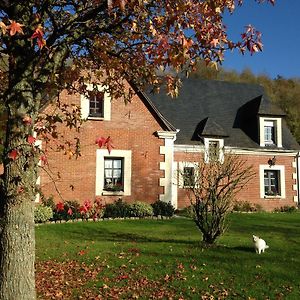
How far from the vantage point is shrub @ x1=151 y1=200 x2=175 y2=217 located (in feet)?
61.2

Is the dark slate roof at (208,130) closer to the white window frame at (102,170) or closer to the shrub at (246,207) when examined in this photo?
the shrub at (246,207)

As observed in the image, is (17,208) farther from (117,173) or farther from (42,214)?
(117,173)

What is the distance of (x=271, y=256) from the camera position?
9570 millimetres

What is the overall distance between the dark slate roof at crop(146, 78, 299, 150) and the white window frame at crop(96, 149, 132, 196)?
16.2 ft

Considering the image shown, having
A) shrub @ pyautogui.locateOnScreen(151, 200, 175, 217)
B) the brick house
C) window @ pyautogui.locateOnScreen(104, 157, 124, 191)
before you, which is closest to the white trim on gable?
the brick house

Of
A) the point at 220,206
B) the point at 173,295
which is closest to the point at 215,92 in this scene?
the point at 220,206

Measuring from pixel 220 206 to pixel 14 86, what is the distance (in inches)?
263

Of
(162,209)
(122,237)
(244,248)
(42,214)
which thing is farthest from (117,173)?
(244,248)

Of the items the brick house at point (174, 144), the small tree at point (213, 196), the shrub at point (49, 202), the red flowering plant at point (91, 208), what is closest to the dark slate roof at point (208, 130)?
the brick house at point (174, 144)

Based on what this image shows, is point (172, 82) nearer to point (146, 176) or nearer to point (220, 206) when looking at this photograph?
point (220, 206)

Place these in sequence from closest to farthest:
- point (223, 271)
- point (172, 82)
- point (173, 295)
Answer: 1. point (172, 82)
2. point (173, 295)
3. point (223, 271)

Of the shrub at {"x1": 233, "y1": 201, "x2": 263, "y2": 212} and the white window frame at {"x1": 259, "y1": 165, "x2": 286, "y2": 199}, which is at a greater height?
the white window frame at {"x1": 259, "y1": 165, "x2": 286, "y2": 199}

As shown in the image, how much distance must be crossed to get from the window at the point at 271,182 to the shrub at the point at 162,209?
8.31 m

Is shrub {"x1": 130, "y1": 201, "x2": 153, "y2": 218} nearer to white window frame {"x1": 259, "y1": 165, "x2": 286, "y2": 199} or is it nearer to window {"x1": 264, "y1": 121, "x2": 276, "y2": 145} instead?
white window frame {"x1": 259, "y1": 165, "x2": 286, "y2": 199}
